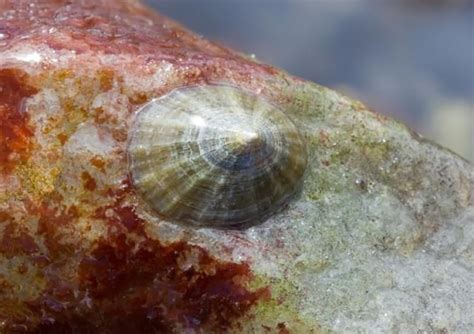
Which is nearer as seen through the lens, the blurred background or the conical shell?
the conical shell

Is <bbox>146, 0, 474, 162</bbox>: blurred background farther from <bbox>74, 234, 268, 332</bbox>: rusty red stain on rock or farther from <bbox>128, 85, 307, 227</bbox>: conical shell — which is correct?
<bbox>74, 234, 268, 332</bbox>: rusty red stain on rock

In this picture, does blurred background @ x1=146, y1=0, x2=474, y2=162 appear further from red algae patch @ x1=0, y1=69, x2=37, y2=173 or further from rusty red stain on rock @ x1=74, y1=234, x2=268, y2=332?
rusty red stain on rock @ x1=74, y1=234, x2=268, y2=332

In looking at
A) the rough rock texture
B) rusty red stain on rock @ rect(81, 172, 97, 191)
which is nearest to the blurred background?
the rough rock texture

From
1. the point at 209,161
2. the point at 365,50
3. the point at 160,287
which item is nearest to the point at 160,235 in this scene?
the point at 160,287

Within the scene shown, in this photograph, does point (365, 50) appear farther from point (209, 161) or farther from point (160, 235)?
point (160, 235)

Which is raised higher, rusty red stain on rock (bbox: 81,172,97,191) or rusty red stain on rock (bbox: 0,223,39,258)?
rusty red stain on rock (bbox: 81,172,97,191)

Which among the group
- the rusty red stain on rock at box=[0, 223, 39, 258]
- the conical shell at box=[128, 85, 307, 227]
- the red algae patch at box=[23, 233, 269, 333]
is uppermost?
the conical shell at box=[128, 85, 307, 227]

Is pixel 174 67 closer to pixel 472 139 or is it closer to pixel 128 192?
pixel 128 192
